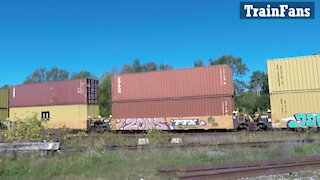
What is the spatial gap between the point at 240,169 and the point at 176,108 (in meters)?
13.0

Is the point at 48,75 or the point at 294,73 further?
the point at 48,75

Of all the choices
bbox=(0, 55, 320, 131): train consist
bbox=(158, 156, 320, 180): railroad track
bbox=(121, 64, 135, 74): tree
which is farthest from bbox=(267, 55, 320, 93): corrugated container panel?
bbox=(121, 64, 135, 74): tree

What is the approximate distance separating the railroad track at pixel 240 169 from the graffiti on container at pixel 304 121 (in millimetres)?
9498

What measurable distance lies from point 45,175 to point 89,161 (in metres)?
1.69

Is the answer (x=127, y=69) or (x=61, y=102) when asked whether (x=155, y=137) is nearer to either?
(x=61, y=102)

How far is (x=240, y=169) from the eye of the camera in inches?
275

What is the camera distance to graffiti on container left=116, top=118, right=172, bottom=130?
20.1 m

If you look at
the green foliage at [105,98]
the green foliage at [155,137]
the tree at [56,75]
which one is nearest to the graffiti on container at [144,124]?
the green foliage at [155,137]

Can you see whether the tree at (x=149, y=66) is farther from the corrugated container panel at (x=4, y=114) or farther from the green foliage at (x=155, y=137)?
the green foliage at (x=155, y=137)

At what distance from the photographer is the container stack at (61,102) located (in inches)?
952

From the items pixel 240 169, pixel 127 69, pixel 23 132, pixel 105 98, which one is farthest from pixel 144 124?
pixel 127 69

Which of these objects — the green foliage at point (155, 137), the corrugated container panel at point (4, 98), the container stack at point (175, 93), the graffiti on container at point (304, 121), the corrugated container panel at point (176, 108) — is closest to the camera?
the green foliage at point (155, 137)

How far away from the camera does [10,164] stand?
8562 mm

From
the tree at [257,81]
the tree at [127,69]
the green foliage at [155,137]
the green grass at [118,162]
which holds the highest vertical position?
the tree at [127,69]
